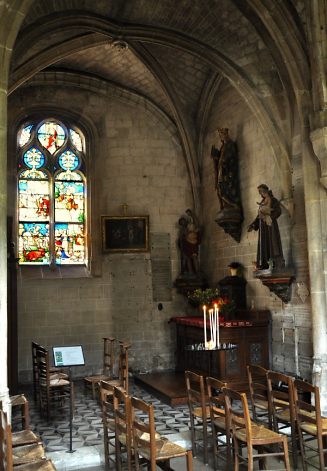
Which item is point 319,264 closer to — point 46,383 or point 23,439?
point 46,383

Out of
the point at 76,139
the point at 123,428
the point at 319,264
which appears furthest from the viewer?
the point at 76,139

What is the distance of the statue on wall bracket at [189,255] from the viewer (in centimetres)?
1230

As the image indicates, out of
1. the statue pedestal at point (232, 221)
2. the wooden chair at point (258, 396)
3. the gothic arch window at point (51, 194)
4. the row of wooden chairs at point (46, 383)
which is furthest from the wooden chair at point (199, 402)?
the gothic arch window at point (51, 194)

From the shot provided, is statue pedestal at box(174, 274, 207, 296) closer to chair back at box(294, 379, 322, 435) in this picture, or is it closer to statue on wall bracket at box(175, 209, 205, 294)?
statue on wall bracket at box(175, 209, 205, 294)

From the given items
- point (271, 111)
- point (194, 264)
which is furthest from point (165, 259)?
point (271, 111)

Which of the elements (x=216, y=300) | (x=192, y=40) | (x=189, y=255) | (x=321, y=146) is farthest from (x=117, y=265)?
(x=321, y=146)

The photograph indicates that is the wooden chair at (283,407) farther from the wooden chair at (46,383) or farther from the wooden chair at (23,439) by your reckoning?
the wooden chair at (46,383)

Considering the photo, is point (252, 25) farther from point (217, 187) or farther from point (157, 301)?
point (157, 301)

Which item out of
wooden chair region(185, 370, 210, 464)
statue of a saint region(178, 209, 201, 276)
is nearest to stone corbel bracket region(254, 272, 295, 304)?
statue of a saint region(178, 209, 201, 276)

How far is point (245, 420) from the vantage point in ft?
15.4

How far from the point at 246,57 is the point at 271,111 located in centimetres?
114

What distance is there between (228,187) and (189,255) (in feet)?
7.53

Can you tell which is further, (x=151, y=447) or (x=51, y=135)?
(x=51, y=135)

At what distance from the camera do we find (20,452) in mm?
4848
